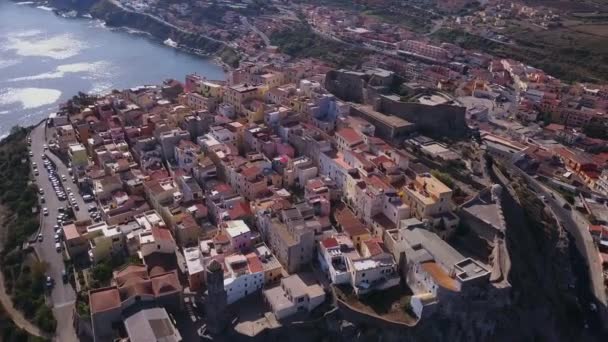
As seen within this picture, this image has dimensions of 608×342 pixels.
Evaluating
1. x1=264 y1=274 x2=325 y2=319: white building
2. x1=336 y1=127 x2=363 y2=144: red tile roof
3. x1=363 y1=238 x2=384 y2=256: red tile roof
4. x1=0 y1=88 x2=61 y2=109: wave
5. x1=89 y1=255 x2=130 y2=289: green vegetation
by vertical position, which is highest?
x1=336 y1=127 x2=363 y2=144: red tile roof

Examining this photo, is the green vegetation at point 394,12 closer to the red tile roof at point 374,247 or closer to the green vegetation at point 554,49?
the green vegetation at point 554,49

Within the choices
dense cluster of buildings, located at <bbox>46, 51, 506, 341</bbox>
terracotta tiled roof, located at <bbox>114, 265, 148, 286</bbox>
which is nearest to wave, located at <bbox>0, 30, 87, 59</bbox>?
dense cluster of buildings, located at <bbox>46, 51, 506, 341</bbox>

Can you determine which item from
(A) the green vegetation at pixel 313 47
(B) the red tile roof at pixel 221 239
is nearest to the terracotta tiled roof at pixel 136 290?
(B) the red tile roof at pixel 221 239

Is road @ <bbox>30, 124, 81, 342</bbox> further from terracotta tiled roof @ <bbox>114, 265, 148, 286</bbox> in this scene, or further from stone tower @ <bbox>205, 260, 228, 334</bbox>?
stone tower @ <bbox>205, 260, 228, 334</bbox>

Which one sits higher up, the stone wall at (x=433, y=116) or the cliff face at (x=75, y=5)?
the stone wall at (x=433, y=116)

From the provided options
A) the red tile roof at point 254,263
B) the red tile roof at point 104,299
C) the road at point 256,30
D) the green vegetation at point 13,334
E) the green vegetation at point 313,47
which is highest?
the red tile roof at point 254,263

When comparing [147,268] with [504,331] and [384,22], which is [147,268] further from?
[384,22]

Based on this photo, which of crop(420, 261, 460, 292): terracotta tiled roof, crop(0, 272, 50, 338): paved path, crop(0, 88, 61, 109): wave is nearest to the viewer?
crop(420, 261, 460, 292): terracotta tiled roof
